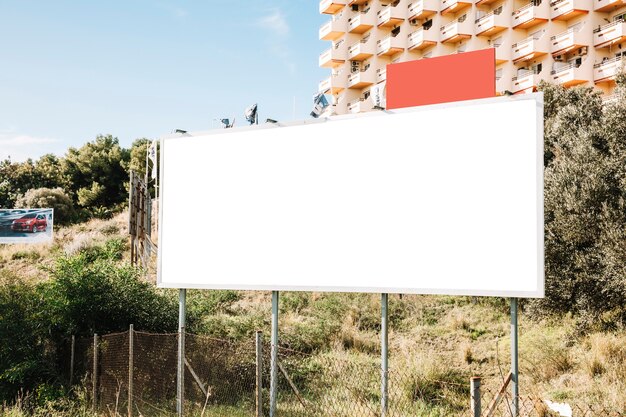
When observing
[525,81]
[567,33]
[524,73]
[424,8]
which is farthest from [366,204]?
[424,8]

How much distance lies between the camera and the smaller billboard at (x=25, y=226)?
33688 millimetres

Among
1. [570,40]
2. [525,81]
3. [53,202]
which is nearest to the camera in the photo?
[53,202]

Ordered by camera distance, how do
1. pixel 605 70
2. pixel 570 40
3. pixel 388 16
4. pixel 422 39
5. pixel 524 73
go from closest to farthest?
pixel 605 70 < pixel 570 40 < pixel 524 73 < pixel 422 39 < pixel 388 16

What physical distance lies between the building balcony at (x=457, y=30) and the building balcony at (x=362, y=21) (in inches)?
275

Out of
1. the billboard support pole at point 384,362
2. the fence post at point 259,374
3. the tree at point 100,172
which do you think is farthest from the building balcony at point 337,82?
the fence post at point 259,374

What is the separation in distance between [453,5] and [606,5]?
1182 cm

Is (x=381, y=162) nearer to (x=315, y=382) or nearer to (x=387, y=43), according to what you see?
(x=315, y=382)

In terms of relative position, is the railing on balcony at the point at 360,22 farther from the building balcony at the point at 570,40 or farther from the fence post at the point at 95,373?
the fence post at the point at 95,373

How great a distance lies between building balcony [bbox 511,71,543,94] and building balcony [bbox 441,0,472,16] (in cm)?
735

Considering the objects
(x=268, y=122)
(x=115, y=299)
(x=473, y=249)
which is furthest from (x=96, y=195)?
(x=473, y=249)

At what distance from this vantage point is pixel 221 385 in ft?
38.8

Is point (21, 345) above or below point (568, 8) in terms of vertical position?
below

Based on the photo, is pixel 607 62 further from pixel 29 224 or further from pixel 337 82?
pixel 29 224

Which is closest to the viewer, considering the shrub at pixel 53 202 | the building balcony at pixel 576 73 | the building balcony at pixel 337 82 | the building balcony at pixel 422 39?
the shrub at pixel 53 202
